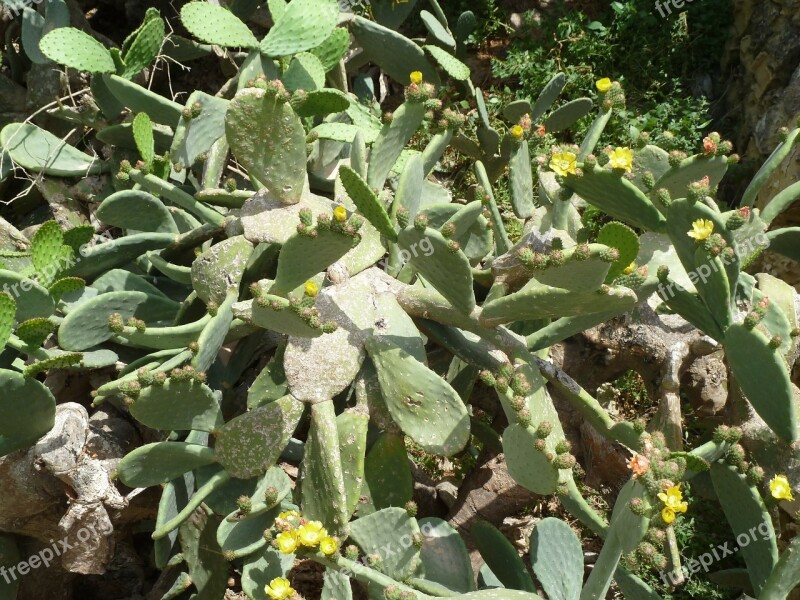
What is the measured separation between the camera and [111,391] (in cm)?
231

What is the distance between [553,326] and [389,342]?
45 centimetres

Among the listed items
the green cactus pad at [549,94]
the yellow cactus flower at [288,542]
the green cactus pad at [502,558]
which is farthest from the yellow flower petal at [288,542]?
the green cactus pad at [549,94]

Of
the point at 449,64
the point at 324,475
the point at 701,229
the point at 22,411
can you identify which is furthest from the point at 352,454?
the point at 449,64

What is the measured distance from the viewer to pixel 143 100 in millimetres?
2930

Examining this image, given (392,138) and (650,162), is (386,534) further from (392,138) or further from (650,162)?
(650,162)

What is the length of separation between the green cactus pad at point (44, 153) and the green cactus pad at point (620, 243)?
1.95 metres

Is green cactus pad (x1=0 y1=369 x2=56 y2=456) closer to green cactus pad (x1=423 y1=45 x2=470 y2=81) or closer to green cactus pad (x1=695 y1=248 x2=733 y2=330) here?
green cactus pad (x1=695 y1=248 x2=733 y2=330)

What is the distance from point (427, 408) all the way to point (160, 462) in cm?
71

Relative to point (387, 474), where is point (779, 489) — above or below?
above

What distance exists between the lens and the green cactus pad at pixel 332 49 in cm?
311

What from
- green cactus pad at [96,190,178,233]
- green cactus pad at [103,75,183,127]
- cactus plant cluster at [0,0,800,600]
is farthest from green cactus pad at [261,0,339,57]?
green cactus pad at [96,190,178,233]

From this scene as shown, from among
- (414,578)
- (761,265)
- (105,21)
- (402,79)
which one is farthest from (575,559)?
(105,21)

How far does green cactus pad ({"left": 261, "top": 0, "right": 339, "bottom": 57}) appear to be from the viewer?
2893mm

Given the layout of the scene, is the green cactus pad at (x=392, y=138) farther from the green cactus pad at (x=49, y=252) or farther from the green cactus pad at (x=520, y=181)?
the green cactus pad at (x=49, y=252)
